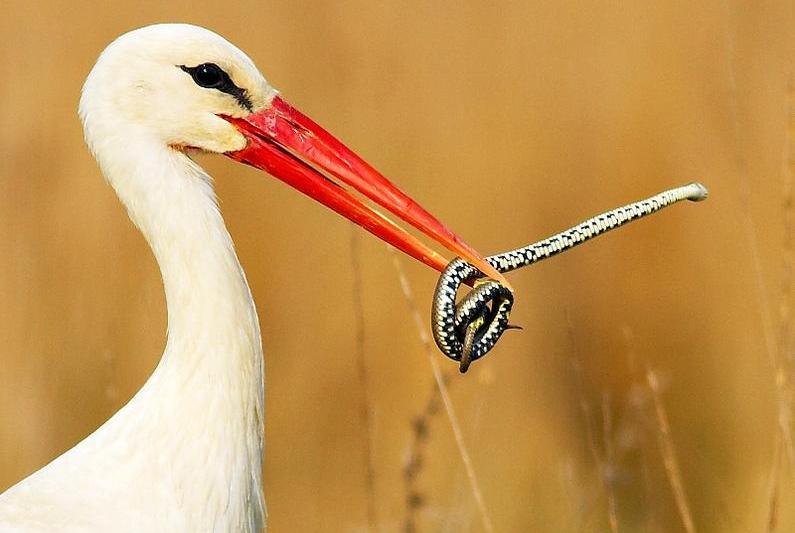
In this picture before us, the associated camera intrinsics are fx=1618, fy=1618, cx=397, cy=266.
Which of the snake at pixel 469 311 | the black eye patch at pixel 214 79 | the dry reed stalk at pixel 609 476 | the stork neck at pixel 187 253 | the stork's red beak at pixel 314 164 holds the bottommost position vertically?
the dry reed stalk at pixel 609 476

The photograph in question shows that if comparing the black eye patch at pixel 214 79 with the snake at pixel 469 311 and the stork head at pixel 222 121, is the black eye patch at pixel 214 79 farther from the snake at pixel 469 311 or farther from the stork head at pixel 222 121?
the snake at pixel 469 311

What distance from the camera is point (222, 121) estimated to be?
3148mm

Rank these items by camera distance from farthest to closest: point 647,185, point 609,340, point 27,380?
point 647,185, point 609,340, point 27,380

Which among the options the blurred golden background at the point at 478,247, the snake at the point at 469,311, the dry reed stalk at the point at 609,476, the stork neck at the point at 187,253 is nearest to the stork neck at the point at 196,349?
the stork neck at the point at 187,253

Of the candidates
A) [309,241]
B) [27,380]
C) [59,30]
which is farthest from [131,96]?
[59,30]

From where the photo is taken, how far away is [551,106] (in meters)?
5.87

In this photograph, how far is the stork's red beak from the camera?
10.2ft

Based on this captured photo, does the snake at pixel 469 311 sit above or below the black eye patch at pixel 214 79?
below

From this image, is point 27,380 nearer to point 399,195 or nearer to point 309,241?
point 309,241

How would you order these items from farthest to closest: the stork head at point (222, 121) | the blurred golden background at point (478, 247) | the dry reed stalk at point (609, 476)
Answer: the blurred golden background at point (478, 247)
the dry reed stalk at point (609, 476)
the stork head at point (222, 121)

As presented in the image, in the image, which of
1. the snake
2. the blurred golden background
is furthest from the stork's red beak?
the blurred golden background

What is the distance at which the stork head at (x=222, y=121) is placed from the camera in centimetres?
304

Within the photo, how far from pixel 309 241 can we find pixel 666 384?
1301 mm

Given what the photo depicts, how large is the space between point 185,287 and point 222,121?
0.36m
